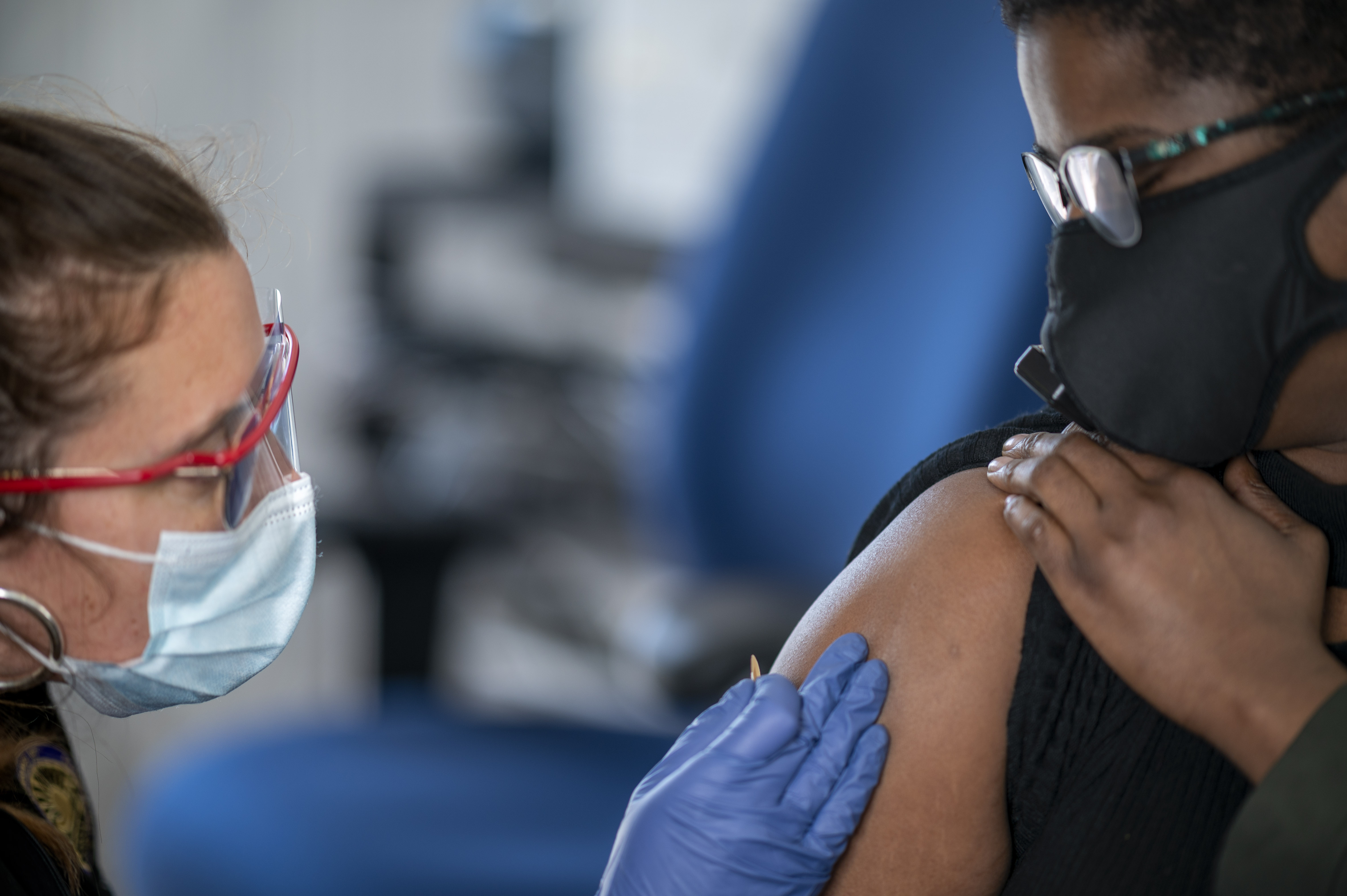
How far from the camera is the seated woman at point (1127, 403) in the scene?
2.77 ft

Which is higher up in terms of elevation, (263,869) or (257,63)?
(257,63)

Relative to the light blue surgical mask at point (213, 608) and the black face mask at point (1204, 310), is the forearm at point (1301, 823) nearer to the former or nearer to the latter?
the black face mask at point (1204, 310)

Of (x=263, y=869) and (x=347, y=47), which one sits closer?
(x=263, y=869)

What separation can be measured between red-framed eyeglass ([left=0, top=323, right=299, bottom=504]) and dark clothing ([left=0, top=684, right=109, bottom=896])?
32cm

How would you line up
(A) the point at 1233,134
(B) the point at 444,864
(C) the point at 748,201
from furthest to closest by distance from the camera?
(C) the point at 748,201
(B) the point at 444,864
(A) the point at 1233,134

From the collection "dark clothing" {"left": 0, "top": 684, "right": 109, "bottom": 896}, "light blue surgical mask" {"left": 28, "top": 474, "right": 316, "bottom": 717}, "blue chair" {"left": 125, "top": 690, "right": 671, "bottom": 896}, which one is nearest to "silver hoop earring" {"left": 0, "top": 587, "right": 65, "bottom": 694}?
"light blue surgical mask" {"left": 28, "top": 474, "right": 316, "bottom": 717}

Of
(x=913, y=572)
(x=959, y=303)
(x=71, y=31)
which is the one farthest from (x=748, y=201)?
(x=71, y=31)

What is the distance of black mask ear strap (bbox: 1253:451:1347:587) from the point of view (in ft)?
3.00

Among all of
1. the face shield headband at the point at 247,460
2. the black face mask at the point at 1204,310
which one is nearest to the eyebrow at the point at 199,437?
the face shield headband at the point at 247,460

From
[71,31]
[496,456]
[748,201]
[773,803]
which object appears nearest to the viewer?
[773,803]

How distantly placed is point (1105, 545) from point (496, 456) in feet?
6.59

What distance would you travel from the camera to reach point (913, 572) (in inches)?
38.3

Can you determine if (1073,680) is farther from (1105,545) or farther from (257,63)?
(257,63)

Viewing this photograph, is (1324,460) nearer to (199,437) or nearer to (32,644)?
(199,437)
